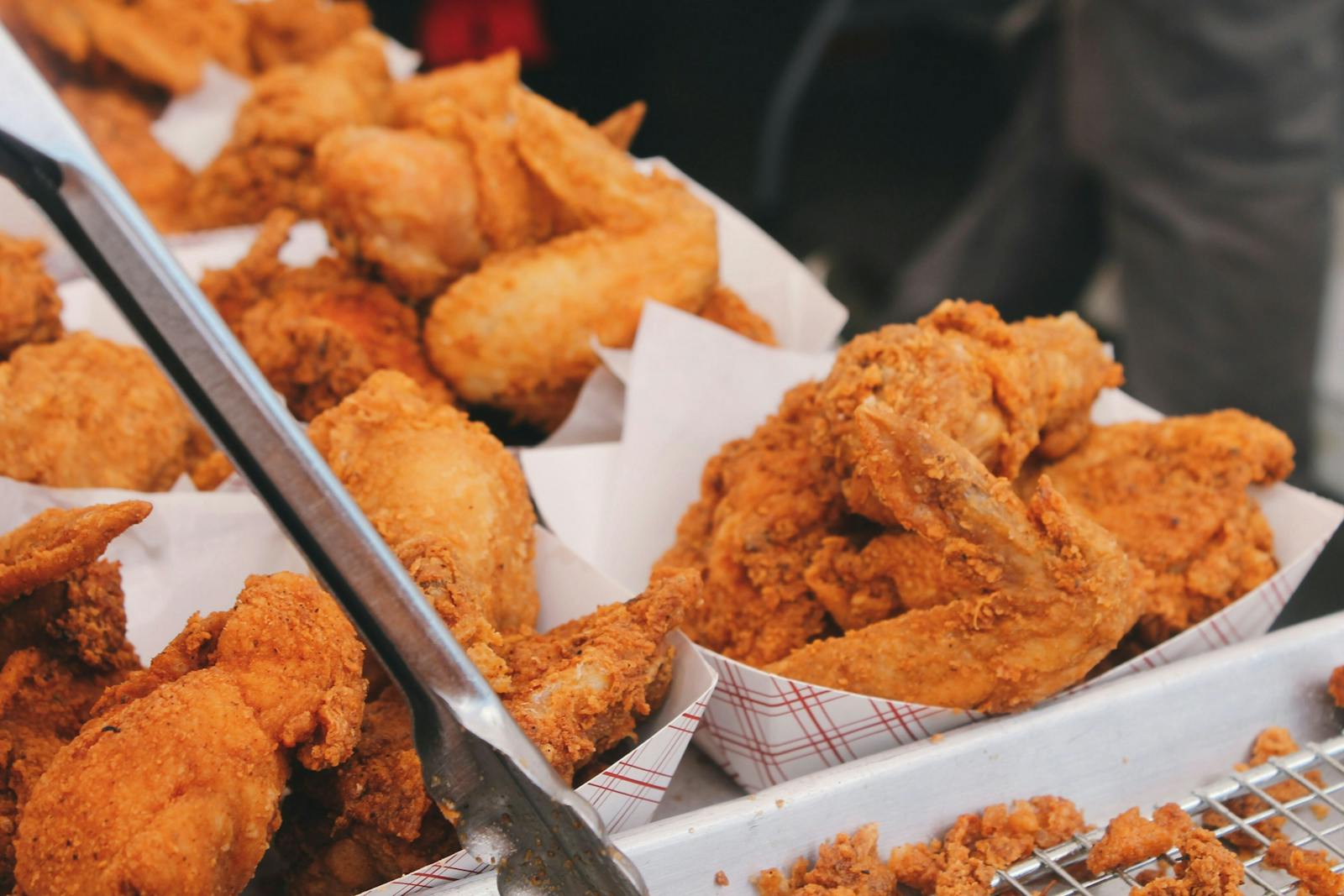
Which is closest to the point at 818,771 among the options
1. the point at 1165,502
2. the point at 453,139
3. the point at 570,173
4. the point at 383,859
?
the point at 383,859

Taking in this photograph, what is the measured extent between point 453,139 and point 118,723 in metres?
1.59

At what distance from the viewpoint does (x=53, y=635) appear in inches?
60.0

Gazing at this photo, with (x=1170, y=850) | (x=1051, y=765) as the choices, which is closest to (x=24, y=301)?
(x=1051, y=765)

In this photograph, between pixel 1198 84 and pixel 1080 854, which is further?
pixel 1198 84

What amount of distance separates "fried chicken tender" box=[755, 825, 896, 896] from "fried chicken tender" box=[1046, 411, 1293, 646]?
0.63m

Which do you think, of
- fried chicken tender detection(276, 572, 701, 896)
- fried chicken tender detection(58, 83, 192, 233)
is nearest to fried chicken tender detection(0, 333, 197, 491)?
fried chicken tender detection(276, 572, 701, 896)

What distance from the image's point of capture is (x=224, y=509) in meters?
1.88

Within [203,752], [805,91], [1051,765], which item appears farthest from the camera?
[805,91]

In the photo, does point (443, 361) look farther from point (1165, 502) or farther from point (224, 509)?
point (1165, 502)

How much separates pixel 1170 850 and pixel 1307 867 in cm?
16

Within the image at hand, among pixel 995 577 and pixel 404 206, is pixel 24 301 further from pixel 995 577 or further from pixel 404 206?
pixel 995 577

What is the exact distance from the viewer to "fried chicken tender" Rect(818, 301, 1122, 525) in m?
1.76

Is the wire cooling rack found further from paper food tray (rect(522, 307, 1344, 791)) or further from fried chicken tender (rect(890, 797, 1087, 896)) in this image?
paper food tray (rect(522, 307, 1344, 791))

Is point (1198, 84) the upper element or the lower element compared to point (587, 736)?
upper
